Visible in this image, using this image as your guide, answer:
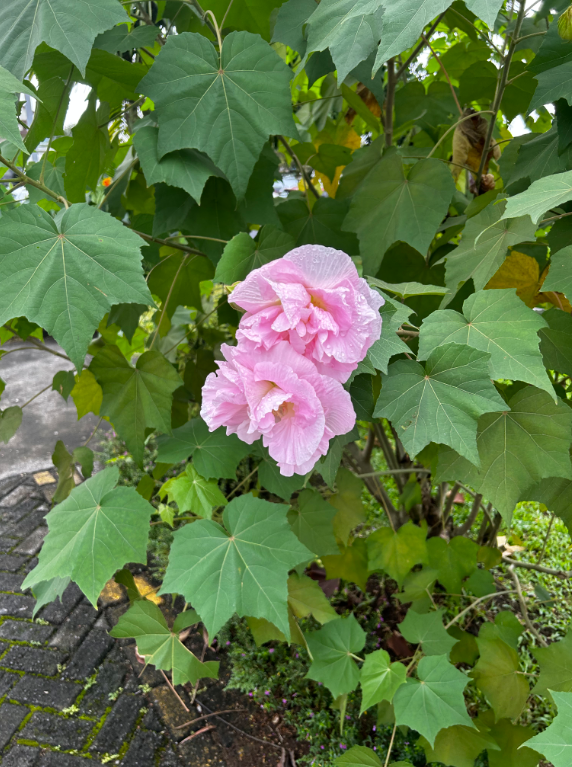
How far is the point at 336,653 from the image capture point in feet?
5.45

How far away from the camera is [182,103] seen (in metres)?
1.19

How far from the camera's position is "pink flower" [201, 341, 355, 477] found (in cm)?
68

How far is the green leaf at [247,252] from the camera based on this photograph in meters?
1.05

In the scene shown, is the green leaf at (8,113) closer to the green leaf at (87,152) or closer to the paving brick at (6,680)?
the green leaf at (87,152)

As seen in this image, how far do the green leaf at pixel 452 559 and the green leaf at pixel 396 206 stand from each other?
1.02 meters

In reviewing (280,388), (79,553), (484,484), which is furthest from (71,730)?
(280,388)

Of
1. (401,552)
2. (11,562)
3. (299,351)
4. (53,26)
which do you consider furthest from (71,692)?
(53,26)

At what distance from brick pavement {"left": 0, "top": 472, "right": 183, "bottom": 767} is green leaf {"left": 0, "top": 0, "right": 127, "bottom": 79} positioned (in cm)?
214

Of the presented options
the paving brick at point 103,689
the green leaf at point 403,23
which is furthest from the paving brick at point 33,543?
the green leaf at point 403,23

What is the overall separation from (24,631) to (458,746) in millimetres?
1993

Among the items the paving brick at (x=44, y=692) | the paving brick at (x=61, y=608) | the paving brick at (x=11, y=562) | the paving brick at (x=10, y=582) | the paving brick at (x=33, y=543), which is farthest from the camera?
the paving brick at (x=33, y=543)

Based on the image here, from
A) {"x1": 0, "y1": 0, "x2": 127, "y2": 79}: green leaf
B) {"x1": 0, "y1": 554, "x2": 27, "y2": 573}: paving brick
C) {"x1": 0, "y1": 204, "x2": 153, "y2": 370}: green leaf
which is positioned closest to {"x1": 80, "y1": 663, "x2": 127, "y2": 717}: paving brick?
{"x1": 0, "y1": 554, "x2": 27, "y2": 573}: paving brick

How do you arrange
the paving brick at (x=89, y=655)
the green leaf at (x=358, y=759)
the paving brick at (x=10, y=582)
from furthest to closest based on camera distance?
the paving brick at (x=10, y=582) → the paving brick at (x=89, y=655) → the green leaf at (x=358, y=759)

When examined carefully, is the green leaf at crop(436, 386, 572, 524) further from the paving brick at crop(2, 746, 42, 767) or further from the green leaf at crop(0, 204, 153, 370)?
the paving brick at crop(2, 746, 42, 767)
